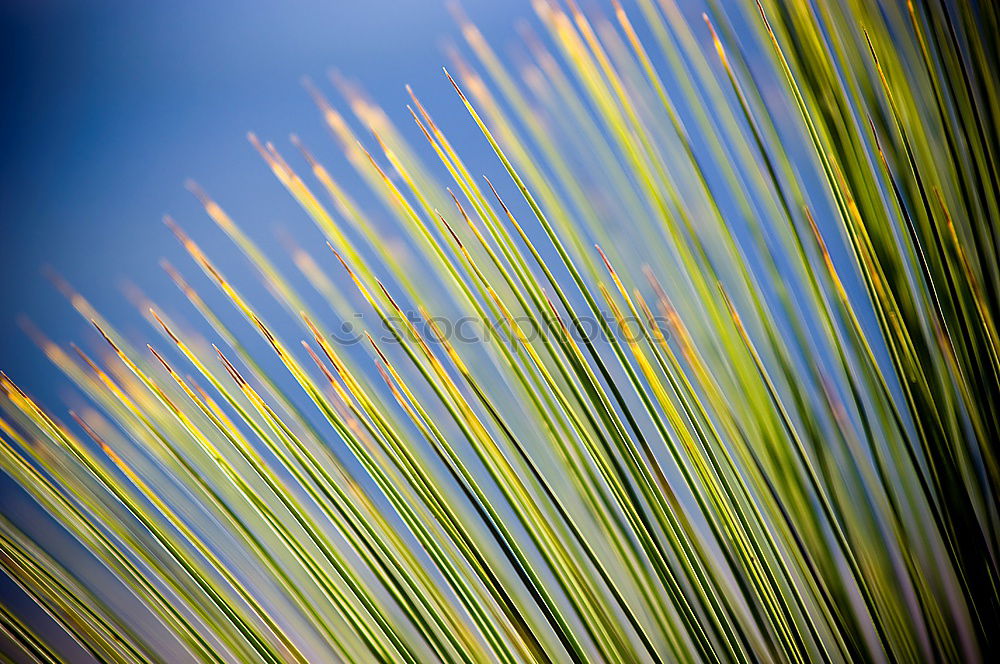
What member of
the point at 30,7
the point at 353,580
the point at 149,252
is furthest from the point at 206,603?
the point at 30,7

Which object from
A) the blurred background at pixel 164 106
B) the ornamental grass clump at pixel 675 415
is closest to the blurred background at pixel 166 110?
the blurred background at pixel 164 106

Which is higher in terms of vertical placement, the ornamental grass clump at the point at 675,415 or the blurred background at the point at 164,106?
the blurred background at the point at 164,106

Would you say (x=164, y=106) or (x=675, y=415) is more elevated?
(x=164, y=106)

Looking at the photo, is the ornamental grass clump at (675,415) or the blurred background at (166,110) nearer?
the ornamental grass clump at (675,415)

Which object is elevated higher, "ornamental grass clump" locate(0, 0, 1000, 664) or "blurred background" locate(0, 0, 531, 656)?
"blurred background" locate(0, 0, 531, 656)

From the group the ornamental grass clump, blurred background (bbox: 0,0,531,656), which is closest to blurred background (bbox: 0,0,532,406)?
blurred background (bbox: 0,0,531,656)

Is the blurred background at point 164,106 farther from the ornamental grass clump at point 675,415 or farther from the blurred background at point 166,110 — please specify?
the ornamental grass clump at point 675,415

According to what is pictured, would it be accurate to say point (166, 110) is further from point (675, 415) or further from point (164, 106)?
point (675, 415)

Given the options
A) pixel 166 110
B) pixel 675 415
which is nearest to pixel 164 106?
pixel 166 110

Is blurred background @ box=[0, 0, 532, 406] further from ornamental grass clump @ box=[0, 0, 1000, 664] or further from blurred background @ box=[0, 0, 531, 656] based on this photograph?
ornamental grass clump @ box=[0, 0, 1000, 664]

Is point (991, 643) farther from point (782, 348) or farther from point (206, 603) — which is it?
point (206, 603)

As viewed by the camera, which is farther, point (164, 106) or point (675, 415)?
point (164, 106)
